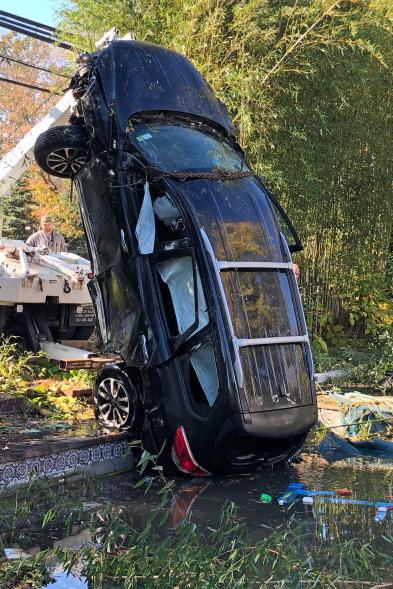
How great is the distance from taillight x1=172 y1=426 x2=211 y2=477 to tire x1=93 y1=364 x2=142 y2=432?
1.58ft

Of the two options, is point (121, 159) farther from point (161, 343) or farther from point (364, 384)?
point (364, 384)

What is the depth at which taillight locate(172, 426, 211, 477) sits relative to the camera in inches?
192

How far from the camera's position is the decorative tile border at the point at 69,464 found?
4.38 m

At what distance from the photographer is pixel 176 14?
26.7 feet

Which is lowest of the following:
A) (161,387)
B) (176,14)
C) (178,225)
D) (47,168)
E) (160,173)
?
(161,387)

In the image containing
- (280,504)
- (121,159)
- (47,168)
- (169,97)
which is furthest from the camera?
(47,168)

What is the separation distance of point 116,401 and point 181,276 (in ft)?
3.76

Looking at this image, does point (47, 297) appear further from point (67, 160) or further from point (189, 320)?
point (189, 320)

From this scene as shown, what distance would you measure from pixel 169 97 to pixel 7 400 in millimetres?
3061

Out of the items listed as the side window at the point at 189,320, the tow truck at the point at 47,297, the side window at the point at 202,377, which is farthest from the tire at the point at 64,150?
the tow truck at the point at 47,297

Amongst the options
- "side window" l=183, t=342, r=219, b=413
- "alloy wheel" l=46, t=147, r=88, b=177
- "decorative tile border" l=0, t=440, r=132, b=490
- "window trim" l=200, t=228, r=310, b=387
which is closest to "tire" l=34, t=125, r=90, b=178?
"alloy wheel" l=46, t=147, r=88, b=177

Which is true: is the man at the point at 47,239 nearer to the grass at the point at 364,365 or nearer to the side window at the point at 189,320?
the grass at the point at 364,365

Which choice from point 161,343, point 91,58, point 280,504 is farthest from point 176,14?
point 280,504

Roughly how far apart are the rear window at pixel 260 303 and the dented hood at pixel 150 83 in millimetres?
1541
